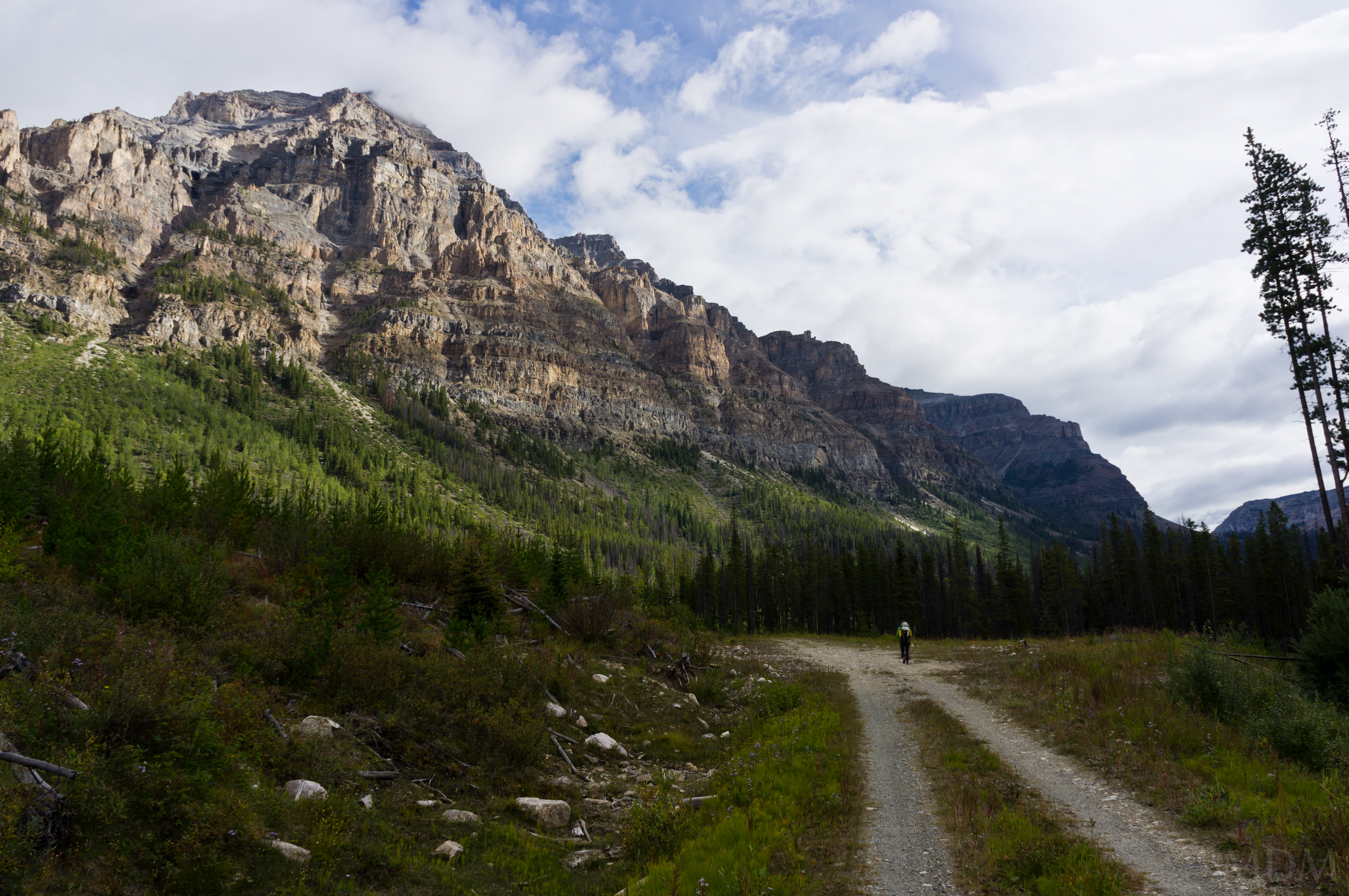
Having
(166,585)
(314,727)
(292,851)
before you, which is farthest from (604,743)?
(166,585)

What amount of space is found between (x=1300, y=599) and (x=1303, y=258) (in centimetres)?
4925

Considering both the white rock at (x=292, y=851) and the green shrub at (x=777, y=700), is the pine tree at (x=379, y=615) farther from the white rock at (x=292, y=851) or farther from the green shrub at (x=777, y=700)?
the green shrub at (x=777, y=700)

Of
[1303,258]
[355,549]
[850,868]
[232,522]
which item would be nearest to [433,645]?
[355,549]

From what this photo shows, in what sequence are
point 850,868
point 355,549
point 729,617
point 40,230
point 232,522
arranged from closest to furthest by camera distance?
point 850,868, point 355,549, point 232,522, point 729,617, point 40,230

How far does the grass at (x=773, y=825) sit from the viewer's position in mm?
6453

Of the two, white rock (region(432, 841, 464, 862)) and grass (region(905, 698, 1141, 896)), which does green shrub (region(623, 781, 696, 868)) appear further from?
grass (region(905, 698, 1141, 896))

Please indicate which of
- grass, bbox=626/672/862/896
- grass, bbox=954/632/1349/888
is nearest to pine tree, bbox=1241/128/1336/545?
grass, bbox=954/632/1349/888

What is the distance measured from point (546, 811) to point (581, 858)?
1307 mm

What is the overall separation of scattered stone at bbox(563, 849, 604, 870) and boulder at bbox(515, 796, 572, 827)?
0.89 m

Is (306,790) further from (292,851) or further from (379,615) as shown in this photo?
(379,615)

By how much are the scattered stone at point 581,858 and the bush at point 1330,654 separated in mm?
16213

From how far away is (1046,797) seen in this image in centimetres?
880

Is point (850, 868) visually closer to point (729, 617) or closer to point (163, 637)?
point (163, 637)

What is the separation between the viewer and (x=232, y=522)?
22.5m
